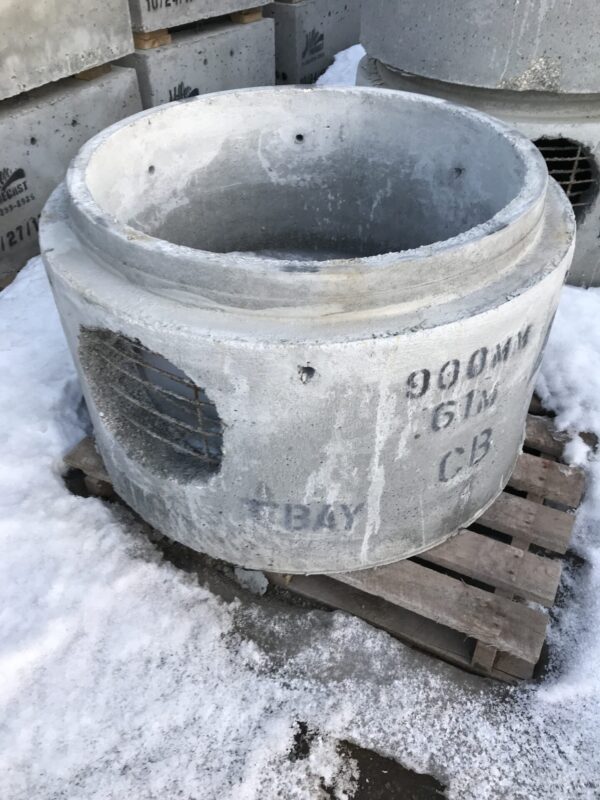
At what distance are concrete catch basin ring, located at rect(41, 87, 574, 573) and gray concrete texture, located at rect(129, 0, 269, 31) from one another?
146 cm

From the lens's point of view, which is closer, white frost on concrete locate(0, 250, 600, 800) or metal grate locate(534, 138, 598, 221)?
white frost on concrete locate(0, 250, 600, 800)

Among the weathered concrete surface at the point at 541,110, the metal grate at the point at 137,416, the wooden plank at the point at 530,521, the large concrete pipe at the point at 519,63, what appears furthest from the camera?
the weathered concrete surface at the point at 541,110

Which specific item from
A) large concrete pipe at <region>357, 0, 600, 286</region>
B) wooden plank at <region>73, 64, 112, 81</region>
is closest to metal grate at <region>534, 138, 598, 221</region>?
large concrete pipe at <region>357, 0, 600, 286</region>

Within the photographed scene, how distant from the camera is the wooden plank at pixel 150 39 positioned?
3697 mm

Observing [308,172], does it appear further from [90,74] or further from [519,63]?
[90,74]

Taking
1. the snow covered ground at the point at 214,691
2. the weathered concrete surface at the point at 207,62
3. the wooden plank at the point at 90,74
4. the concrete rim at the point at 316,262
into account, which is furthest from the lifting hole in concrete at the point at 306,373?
the weathered concrete surface at the point at 207,62

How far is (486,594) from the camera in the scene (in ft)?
6.88

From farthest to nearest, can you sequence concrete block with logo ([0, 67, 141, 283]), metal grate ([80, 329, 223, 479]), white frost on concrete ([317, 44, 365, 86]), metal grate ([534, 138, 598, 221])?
white frost on concrete ([317, 44, 365, 86]), concrete block with logo ([0, 67, 141, 283]), metal grate ([534, 138, 598, 221]), metal grate ([80, 329, 223, 479])

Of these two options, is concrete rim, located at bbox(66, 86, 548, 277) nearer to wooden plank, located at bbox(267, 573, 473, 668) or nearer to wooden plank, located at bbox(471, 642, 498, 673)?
wooden plank, located at bbox(267, 573, 473, 668)

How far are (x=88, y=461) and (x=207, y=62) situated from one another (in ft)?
8.91

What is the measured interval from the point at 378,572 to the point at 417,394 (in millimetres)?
715

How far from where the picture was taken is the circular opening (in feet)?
7.72

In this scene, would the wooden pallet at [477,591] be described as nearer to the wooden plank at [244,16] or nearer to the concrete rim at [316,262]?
the concrete rim at [316,262]

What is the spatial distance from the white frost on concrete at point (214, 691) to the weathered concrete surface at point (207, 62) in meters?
→ 2.52
